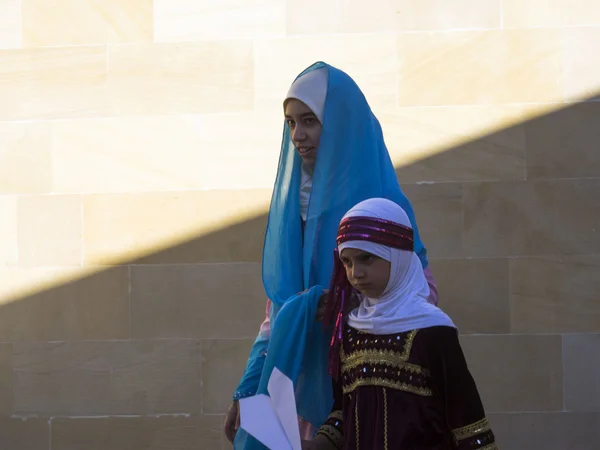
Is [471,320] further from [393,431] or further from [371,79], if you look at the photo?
[393,431]

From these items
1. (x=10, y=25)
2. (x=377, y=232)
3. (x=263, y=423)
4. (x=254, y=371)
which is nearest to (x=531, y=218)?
(x=254, y=371)

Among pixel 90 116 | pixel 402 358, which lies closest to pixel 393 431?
pixel 402 358

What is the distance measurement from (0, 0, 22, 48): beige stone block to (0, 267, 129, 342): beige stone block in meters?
1.33

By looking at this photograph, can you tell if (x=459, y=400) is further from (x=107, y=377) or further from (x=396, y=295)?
(x=107, y=377)

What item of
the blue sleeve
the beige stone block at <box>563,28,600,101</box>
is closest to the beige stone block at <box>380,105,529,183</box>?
the beige stone block at <box>563,28,600,101</box>

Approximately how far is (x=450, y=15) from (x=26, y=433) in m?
3.40

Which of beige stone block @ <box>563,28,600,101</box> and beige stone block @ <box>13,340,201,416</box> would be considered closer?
beige stone block @ <box>563,28,600,101</box>

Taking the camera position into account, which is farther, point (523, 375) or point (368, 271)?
point (523, 375)

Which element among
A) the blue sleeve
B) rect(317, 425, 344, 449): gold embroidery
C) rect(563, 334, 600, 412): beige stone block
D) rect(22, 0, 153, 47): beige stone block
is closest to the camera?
rect(317, 425, 344, 449): gold embroidery

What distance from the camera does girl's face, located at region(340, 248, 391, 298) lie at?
2.83 m

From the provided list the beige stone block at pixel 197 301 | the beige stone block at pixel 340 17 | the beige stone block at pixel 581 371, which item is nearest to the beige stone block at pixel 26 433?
the beige stone block at pixel 197 301

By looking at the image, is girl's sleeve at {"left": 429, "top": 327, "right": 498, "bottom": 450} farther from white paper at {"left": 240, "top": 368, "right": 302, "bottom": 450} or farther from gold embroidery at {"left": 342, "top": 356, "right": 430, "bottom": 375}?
white paper at {"left": 240, "top": 368, "right": 302, "bottom": 450}

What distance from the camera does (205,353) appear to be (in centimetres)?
564

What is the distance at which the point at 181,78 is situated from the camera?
18.8 ft
